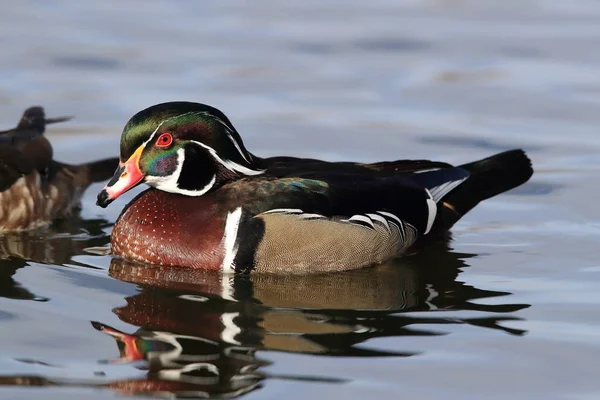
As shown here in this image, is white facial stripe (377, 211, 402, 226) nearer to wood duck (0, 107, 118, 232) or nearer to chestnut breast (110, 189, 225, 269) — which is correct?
chestnut breast (110, 189, 225, 269)

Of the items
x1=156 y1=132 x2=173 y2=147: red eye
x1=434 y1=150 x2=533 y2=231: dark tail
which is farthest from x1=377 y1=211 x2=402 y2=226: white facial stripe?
x1=156 y1=132 x2=173 y2=147: red eye

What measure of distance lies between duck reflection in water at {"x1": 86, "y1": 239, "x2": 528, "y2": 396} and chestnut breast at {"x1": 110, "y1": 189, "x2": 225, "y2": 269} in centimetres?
9

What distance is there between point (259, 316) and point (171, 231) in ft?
3.71

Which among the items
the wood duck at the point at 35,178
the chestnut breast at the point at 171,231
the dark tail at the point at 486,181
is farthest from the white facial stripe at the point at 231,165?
the wood duck at the point at 35,178

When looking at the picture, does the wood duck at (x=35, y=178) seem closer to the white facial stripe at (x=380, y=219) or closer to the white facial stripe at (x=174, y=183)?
the white facial stripe at (x=174, y=183)

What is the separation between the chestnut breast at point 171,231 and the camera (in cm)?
846

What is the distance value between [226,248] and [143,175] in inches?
29.0

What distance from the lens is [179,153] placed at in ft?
28.1

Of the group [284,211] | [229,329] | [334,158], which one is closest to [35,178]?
[284,211]

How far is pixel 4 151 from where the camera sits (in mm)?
9664

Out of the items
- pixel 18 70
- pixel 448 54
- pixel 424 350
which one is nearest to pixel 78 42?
pixel 18 70

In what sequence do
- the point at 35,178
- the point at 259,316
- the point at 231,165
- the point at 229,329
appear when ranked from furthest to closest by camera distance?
the point at 35,178 < the point at 231,165 < the point at 259,316 < the point at 229,329

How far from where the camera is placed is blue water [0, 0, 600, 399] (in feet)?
22.5

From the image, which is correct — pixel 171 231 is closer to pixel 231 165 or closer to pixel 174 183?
pixel 174 183
